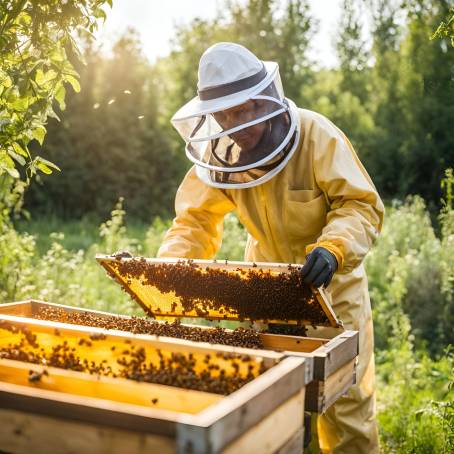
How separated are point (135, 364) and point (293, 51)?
56.0 ft

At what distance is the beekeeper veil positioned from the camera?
131 inches

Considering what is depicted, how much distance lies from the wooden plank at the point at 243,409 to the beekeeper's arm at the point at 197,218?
1.73m

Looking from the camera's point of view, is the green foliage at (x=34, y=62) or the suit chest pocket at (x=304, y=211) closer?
the green foliage at (x=34, y=62)

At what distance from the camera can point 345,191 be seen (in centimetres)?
329

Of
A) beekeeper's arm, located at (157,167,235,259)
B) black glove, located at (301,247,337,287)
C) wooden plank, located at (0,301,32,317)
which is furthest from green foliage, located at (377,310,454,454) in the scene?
wooden plank, located at (0,301,32,317)

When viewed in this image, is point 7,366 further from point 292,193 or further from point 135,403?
point 292,193

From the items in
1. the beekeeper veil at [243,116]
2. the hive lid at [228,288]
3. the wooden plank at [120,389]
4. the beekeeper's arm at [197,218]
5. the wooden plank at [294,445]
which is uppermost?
the beekeeper veil at [243,116]

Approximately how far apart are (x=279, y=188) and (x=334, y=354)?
134 centimetres

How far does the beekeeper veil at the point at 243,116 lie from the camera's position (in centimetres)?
333

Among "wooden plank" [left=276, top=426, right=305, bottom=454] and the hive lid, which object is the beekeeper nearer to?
the hive lid

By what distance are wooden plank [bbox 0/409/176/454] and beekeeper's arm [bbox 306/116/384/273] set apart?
5.38 feet

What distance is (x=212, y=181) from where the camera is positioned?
3594mm

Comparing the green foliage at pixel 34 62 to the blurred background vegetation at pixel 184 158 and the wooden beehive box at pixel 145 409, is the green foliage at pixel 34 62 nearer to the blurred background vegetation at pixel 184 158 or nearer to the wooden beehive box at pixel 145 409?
the blurred background vegetation at pixel 184 158

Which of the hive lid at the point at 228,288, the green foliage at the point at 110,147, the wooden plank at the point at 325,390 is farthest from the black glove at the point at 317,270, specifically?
the green foliage at the point at 110,147
